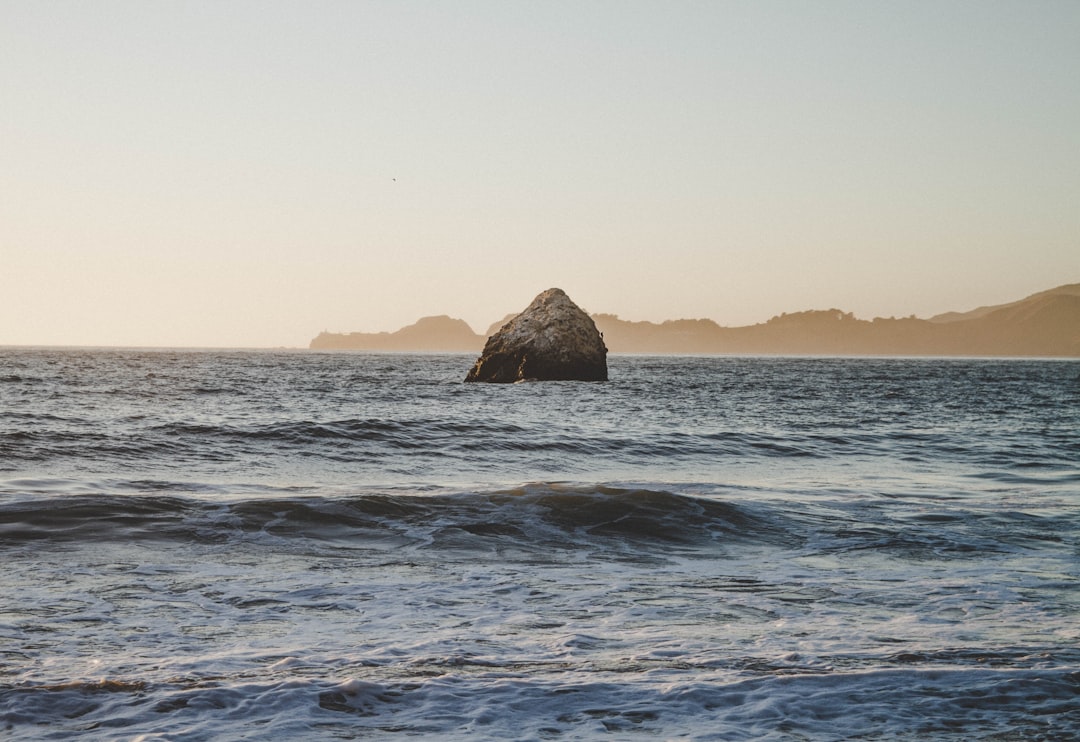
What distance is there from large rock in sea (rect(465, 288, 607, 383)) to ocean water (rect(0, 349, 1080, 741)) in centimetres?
3245

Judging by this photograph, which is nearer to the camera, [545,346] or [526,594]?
[526,594]

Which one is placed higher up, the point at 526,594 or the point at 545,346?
the point at 545,346

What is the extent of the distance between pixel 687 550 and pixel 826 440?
14.3 metres

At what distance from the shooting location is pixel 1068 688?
4.86 metres

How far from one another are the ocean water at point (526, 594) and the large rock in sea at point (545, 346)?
32.4 metres

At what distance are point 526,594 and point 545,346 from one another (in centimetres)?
4435

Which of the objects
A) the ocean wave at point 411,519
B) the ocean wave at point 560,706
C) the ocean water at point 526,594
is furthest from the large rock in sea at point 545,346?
the ocean wave at point 560,706

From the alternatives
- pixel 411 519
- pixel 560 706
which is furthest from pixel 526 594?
pixel 411 519

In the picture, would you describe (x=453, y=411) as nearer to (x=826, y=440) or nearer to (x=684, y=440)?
(x=684, y=440)

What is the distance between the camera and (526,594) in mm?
7148

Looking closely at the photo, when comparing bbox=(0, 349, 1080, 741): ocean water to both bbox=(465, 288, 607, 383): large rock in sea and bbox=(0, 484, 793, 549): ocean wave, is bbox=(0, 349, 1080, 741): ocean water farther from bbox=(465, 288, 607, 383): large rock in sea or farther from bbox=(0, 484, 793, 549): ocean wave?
bbox=(465, 288, 607, 383): large rock in sea

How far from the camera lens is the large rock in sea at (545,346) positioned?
51.4 metres

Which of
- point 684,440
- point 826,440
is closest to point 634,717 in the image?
point 684,440

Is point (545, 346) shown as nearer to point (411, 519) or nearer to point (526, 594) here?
point (411, 519)
